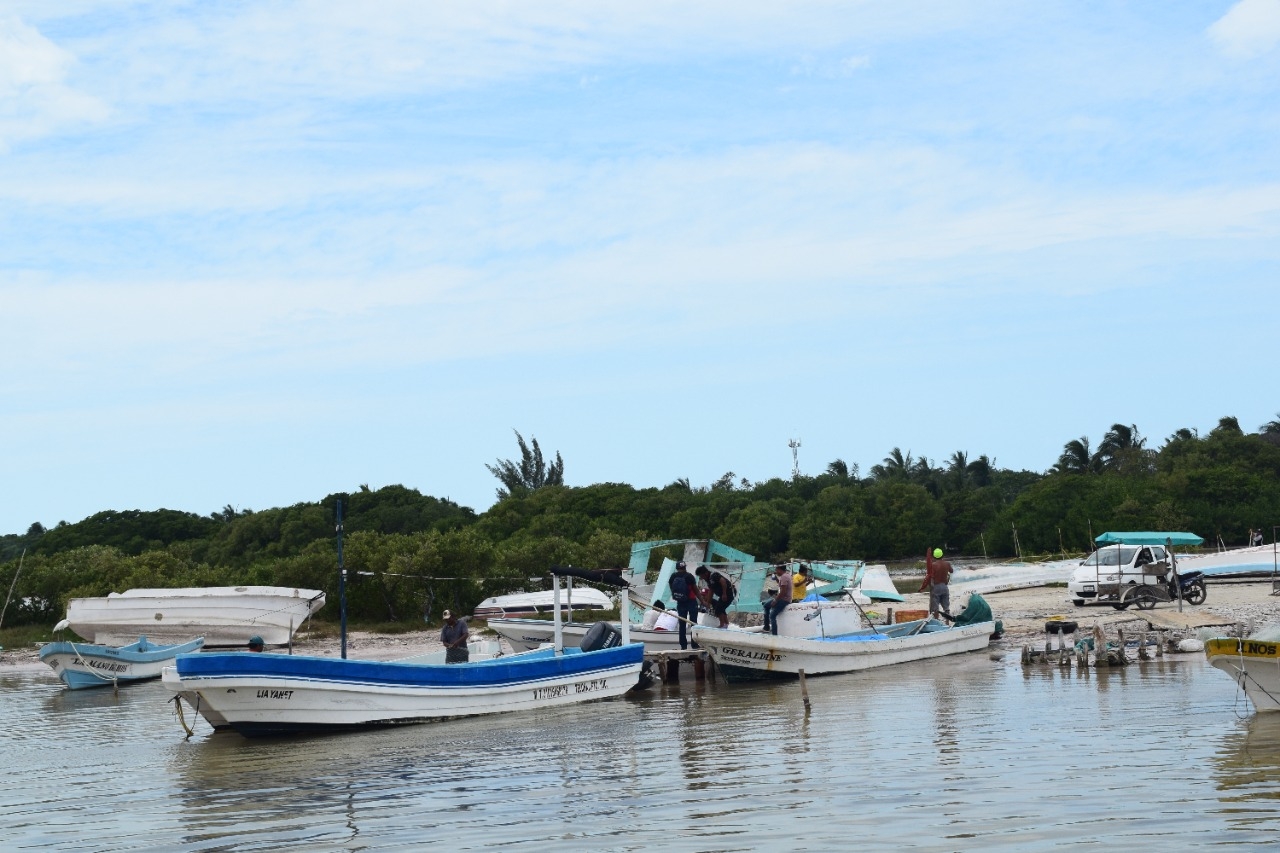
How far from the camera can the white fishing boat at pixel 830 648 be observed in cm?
2419

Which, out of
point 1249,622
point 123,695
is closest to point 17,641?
point 123,695

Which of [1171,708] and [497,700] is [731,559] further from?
[1171,708]

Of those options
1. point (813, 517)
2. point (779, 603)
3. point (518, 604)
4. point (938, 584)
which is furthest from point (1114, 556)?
point (813, 517)

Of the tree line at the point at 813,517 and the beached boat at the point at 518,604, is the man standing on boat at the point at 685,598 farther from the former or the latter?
the tree line at the point at 813,517

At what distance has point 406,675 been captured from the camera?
19875 mm

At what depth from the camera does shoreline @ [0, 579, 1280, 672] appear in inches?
1217

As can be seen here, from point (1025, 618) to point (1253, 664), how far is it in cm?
2040

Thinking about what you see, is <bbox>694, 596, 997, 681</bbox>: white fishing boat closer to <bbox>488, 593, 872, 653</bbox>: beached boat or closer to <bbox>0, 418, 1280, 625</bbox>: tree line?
<bbox>488, 593, 872, 653</bbox>: beached boat

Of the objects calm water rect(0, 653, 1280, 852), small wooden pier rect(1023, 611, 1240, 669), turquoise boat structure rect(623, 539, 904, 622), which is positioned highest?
turquoise boat structure rect(623, 539, 904, 622)

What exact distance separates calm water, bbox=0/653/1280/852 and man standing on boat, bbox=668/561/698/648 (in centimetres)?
335

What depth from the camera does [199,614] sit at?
35688mm

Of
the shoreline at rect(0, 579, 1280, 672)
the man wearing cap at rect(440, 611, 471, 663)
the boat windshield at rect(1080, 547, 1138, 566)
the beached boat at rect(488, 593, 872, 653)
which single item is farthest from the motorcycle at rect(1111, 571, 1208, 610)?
the man wearing cap at rect(440, 611, 471, 663)

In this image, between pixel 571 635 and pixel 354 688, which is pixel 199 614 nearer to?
pixel 571 635

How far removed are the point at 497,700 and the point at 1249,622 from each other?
1749cm
